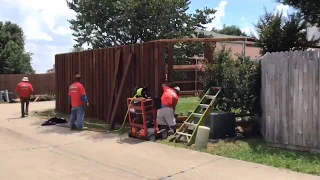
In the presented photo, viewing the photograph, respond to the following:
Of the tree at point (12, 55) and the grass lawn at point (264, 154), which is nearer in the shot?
the grass lawn at point (264, 154)

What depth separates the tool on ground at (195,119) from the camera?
9.56m

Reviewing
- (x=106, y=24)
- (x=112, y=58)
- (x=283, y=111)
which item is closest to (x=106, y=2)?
(x=106, y=24)

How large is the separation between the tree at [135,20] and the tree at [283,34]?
270 inches

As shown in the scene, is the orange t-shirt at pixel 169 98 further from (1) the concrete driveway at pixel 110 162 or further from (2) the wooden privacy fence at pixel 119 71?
(1) the concrete driveway at pixel 110 162

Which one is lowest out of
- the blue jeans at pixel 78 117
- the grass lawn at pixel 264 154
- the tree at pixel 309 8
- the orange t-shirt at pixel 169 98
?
the grass lawn at pixel 264 154

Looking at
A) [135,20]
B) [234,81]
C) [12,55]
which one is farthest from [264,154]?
[12,55]

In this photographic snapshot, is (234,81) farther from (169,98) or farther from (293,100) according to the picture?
(293,100)

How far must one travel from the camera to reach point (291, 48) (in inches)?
446

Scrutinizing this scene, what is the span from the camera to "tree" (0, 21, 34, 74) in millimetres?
38281

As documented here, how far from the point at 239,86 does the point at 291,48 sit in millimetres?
2509

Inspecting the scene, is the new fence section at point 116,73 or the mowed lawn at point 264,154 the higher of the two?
the new fence section at point 116,73

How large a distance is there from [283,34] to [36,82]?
2472 cm

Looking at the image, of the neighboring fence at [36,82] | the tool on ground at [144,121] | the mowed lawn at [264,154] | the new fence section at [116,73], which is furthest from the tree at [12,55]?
the mowed lawn at [264,154]

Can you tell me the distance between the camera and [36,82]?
1248 inches
